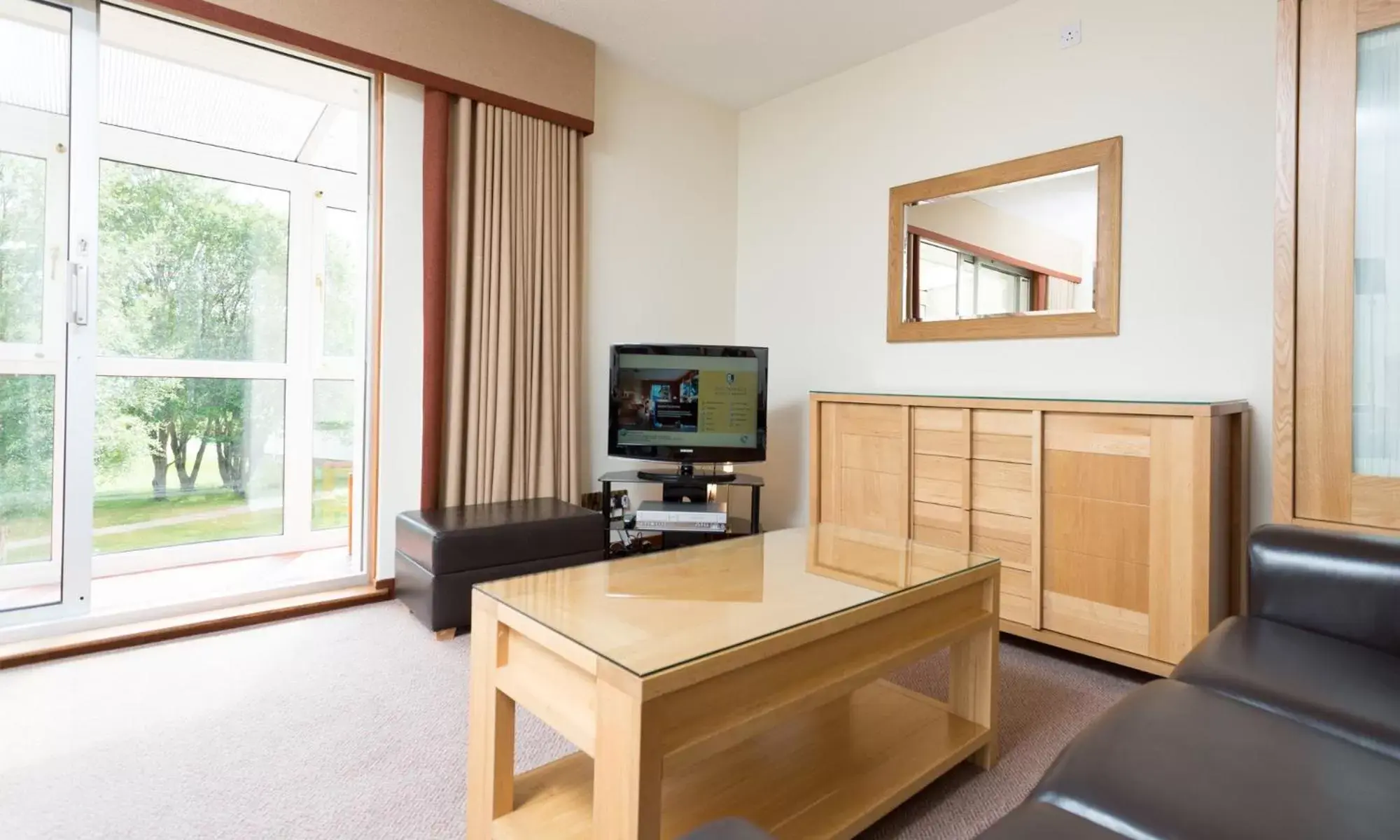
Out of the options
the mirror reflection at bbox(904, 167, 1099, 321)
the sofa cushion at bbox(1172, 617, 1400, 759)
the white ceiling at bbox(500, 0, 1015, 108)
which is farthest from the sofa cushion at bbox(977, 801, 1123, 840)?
the white ceiling at bbox(500, 0, 1015, 108)

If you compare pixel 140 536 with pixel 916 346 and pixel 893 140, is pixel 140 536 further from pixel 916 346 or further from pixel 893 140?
pixel 893 140

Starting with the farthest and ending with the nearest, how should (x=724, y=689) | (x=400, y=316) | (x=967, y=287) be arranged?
1. (x=967, y=287)
2. (x=400, y=316)
3. (x=724, y=689)

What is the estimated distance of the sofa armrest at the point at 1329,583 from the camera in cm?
131

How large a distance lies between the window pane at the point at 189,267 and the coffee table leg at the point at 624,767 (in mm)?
3458

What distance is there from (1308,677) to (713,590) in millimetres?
1063

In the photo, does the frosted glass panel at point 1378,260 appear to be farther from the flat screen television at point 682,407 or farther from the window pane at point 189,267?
the window pane at point 189,267

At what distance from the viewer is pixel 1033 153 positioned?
2.86m

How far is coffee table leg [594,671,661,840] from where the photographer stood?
3.22ft

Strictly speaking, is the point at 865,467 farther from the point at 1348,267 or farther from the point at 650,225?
the point at 650,225

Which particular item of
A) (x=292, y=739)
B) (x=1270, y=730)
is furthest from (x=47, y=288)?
(x=1270, y=730)

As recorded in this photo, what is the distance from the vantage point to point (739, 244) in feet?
13.8

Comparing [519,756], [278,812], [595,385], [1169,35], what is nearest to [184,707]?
[278,812]

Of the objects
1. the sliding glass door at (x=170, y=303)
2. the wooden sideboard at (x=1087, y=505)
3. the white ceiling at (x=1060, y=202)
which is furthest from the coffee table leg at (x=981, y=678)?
the sliding glass door at (x=170, y=303)

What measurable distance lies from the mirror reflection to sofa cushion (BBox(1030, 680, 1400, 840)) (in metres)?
2.04
